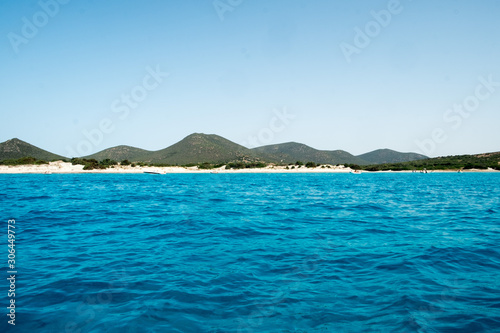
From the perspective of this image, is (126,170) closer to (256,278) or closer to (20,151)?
(20,151)

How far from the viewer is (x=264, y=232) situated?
1443cm

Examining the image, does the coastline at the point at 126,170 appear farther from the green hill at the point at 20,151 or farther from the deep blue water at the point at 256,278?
the deep blue water at the point at 256,278

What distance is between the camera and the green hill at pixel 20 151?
149875 millimetres

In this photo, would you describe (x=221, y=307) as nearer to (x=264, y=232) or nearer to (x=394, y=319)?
(x=394, y=319)

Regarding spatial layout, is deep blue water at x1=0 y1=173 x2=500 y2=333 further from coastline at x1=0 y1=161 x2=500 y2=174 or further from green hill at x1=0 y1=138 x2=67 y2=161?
green hill at x1=0 y1=138 x2=67 y2=161

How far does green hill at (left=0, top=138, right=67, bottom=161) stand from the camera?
149875 mm

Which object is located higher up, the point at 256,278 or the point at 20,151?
the point at 20,151

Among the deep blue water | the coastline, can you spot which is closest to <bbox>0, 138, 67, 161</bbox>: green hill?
the coastline

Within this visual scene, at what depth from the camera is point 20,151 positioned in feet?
509

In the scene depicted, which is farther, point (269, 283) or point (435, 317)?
point (269, 283)

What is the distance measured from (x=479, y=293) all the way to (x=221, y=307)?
597cm

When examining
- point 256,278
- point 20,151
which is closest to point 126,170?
point 20,151

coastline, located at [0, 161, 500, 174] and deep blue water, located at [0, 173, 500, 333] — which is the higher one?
coastline, located at [0, 161, 500, 174]

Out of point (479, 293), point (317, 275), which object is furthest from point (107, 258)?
point (479, 293)
